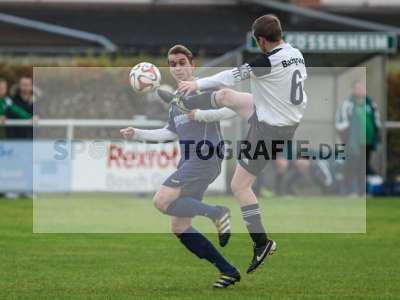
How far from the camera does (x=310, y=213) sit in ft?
58.8

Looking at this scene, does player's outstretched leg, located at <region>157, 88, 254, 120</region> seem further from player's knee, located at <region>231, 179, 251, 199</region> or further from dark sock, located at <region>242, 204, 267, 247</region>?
dark sock, located at <region>242, 204, 267, 247</region>

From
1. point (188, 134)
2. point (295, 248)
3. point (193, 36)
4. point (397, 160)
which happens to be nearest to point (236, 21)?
point (193, 36)

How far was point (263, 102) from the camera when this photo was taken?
988cm

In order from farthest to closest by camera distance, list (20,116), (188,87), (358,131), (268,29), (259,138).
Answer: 1. (358,131)
2. (20,116)
3. (259,138)
4. (268,29)
5. (188,87)

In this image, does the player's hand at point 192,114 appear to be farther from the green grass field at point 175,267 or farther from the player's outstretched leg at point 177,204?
the green grass field at point 175,267

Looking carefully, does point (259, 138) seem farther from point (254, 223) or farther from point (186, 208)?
point (186, 208)

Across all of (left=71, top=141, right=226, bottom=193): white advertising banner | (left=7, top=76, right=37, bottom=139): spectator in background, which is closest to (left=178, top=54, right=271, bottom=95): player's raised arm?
(left=71, top=141, right=226, bottom=193): white advertising banner

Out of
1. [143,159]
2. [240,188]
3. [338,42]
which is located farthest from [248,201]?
[338,42]

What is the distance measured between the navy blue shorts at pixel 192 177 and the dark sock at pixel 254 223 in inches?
18.4

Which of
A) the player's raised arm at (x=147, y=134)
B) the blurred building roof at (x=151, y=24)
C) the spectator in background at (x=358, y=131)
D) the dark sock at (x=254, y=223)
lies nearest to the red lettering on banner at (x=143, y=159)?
the spectator in background at (x=358, y=131)

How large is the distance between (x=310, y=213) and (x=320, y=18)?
1354 centimetres

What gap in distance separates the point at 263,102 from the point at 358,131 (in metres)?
12.2

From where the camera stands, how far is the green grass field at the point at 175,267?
9492 mm

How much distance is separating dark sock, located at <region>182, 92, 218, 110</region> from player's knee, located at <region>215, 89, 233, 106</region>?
1.8 inches
